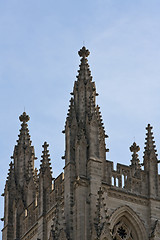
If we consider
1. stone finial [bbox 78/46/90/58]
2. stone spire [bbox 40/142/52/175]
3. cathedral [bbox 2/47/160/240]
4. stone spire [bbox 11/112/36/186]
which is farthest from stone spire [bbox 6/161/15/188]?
stone finial [bbox 78/46/90/58]

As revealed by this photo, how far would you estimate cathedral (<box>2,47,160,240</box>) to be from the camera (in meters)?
53.7

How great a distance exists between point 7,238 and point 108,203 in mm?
7166

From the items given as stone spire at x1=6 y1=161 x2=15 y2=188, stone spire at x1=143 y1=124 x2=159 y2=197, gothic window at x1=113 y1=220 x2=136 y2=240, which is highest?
stone spire at x1=6 y1=161 x2=15 y2=188

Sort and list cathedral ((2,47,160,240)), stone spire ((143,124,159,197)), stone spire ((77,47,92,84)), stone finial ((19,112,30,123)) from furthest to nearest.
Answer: stone finial ((19,112,30,123))
stone spire ((77,47,92,84))
stone spire ((143,124,159,197))
cathedral ((2,47,160,240))

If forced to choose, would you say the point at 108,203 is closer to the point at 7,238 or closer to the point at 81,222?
the point at 81,222

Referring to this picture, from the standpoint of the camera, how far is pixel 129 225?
5578cm

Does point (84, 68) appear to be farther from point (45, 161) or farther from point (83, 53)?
point (45, 161)

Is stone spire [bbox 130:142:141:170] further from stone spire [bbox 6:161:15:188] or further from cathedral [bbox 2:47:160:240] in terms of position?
→ stone spire [bbox 6:161:15:188]

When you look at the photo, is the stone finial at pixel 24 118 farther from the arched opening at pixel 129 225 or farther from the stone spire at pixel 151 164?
the arched opening at pixel 129 225

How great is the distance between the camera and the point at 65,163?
55812mm

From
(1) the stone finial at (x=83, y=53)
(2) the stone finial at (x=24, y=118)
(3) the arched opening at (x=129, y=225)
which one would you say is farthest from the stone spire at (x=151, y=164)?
(2) the stone finial at (x=24, y=118)

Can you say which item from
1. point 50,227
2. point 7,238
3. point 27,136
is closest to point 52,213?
point 50,227

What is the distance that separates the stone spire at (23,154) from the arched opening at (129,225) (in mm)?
8169

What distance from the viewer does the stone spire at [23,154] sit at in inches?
2474
